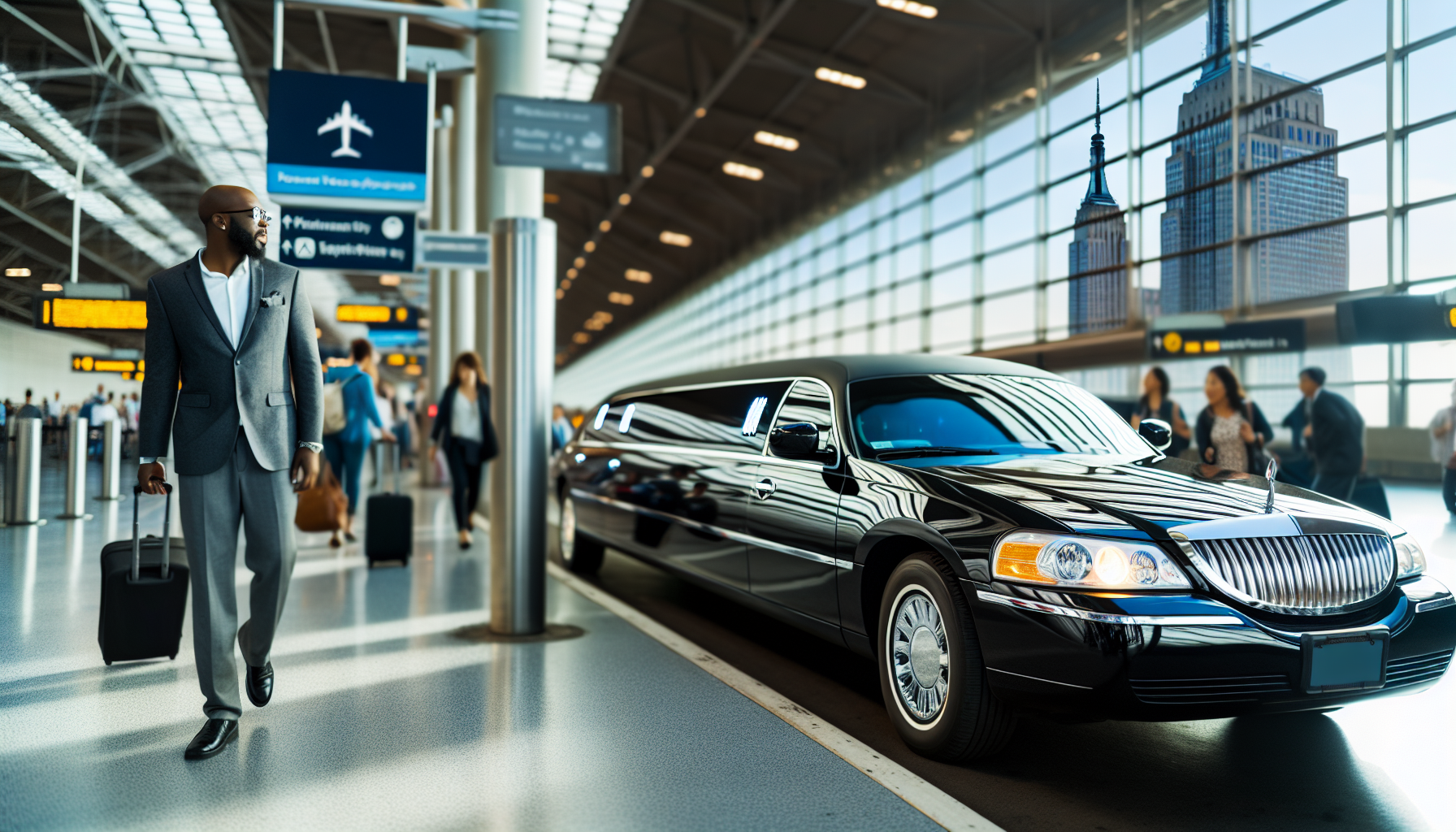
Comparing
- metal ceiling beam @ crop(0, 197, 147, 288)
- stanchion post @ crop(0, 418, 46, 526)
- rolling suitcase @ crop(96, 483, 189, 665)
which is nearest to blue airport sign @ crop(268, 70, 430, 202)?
metal ceiling beam @ crop(0, 197, 147, 288)

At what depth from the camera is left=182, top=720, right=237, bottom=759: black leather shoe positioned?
3.33m

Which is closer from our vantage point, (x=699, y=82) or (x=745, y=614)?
(x=745, y=614)

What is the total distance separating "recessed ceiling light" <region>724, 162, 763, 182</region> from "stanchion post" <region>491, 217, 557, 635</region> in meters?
26.4

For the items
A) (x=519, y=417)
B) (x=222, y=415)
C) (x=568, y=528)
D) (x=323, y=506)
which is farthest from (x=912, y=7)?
(x=222, y=415)

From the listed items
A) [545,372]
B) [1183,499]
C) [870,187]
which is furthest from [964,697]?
[870,187]

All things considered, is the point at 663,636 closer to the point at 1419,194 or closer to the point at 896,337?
the point at 1419,194

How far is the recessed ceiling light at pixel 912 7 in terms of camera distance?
19.3m

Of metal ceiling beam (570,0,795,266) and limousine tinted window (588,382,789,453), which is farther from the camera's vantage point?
metal ceiling beam (570,0,795,266)

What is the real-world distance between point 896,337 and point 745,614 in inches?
795

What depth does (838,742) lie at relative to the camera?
11.9 feet

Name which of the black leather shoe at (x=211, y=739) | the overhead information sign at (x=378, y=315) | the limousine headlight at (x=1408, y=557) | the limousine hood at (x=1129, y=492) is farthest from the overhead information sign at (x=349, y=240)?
the overhead information sign at (x=378, y=315)

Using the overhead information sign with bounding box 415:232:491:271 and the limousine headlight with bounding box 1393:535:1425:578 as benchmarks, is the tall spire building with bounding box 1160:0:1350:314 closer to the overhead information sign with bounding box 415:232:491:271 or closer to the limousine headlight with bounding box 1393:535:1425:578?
the overhead information sign with bounding box 415:232:491:271

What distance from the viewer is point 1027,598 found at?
3.09m

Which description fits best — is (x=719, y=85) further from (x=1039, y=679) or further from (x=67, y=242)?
(x=1039, y=679)
